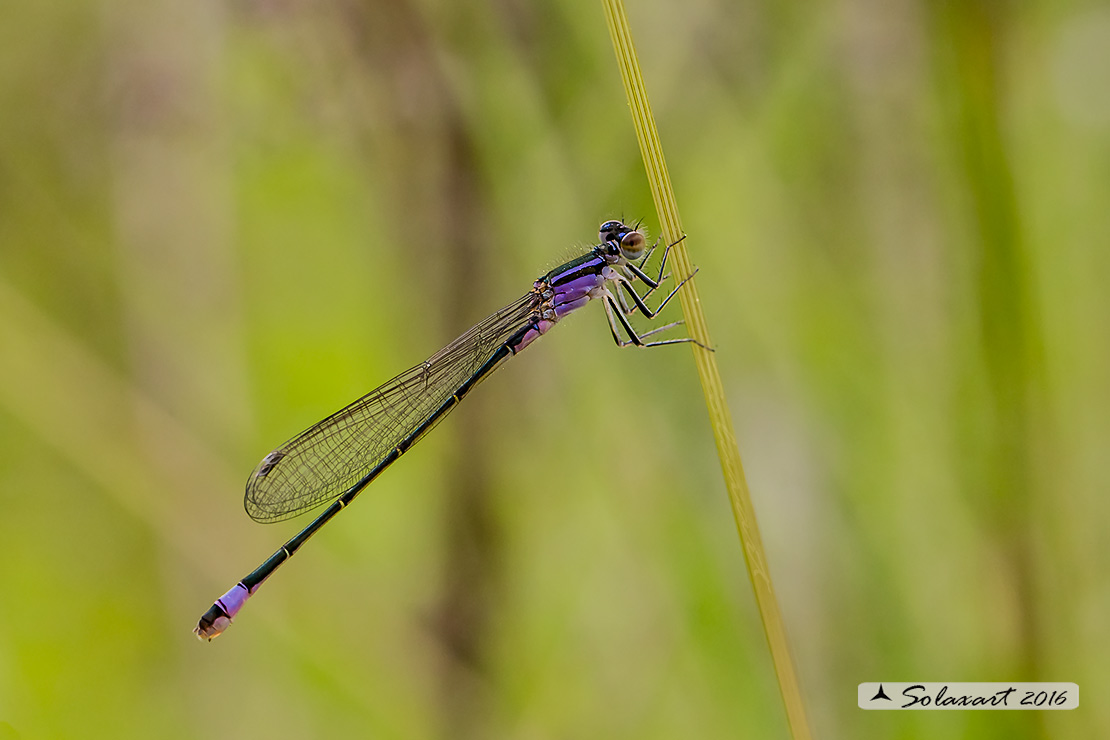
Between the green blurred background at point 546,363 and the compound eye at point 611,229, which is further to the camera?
the compound eye at point 611,229

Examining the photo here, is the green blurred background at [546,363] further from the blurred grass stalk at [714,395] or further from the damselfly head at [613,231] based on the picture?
the blurred grass stalk at [714,395]

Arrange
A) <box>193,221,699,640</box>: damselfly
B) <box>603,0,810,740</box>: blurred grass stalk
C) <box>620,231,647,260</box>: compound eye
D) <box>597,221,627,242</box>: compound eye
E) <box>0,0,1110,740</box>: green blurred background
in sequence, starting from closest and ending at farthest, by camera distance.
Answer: <box>603,0,810,740</box>: blurred grass stalk, <box>0,0,1110,740</box>: green blurred background, <box>620,231,647,260</box>: compound eye, <box>597,221,627,242</box>: compound eye, <box>193,221,699,640</box>: damselfly

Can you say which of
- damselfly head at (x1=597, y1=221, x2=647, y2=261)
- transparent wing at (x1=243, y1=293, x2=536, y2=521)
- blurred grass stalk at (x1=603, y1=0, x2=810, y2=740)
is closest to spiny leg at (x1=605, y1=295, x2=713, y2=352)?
damselfly head at (x1=597, y1=221, x2=647, y2=261)

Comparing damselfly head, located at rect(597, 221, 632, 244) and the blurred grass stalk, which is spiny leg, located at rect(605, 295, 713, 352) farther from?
the blurred grass stalk

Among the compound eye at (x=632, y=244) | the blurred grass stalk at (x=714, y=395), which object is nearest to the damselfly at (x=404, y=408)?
the compound eye at (x=632, y=244)

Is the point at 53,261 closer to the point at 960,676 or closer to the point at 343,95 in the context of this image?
the point at 343,95

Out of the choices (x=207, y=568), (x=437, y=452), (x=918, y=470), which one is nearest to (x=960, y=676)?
(x=918, y=470)

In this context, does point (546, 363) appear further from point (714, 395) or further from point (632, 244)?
point (714, 395)
